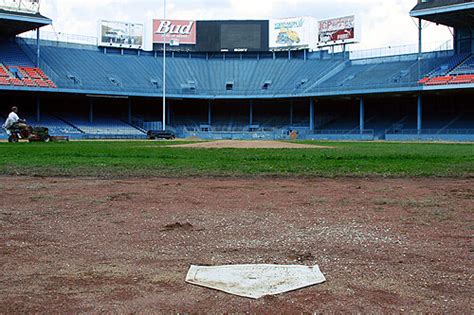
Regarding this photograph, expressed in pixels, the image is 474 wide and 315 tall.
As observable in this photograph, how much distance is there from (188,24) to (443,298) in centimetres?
7527

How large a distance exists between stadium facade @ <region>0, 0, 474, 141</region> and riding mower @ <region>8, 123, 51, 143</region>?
21164 mm

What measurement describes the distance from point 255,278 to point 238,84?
67.5m

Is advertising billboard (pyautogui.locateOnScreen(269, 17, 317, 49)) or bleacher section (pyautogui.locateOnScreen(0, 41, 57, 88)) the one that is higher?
advertising billboard (pyautogui.locateOnScreen(269, 17, 317, 49))

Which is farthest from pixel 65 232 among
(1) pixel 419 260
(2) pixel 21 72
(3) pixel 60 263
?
(2) pixel 21 72

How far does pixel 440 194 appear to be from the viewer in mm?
8500

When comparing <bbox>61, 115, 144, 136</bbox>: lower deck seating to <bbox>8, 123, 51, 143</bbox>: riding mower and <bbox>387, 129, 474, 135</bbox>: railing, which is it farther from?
<bbox>387, 129, 474, 135</bbox>: railing

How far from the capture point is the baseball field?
133 inches

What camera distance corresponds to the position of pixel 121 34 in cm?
7206

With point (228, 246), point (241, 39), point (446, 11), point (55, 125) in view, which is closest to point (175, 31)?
point (241, 39)

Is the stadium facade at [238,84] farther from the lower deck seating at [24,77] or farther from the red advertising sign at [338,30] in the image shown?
the red advertising sign at [338,30]

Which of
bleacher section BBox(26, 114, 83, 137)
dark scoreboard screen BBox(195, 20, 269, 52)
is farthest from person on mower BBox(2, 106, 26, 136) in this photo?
dark scoreboard screen BBox(195, 20, 269, 52)

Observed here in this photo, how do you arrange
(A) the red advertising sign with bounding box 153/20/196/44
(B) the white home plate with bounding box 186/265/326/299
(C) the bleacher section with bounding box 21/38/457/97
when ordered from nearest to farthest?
(B) the white home plate with bounding box 186/265/326/299
(C) the bleacher section with bounding box 21/38/457/97
(A) the red advertising sign with bounding box 153/20/196/44

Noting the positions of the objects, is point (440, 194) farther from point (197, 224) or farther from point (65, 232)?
point (65, 232)

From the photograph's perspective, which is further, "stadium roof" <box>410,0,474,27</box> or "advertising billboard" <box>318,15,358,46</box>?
"advertising billboard" <box>318,15,358,46</box>
